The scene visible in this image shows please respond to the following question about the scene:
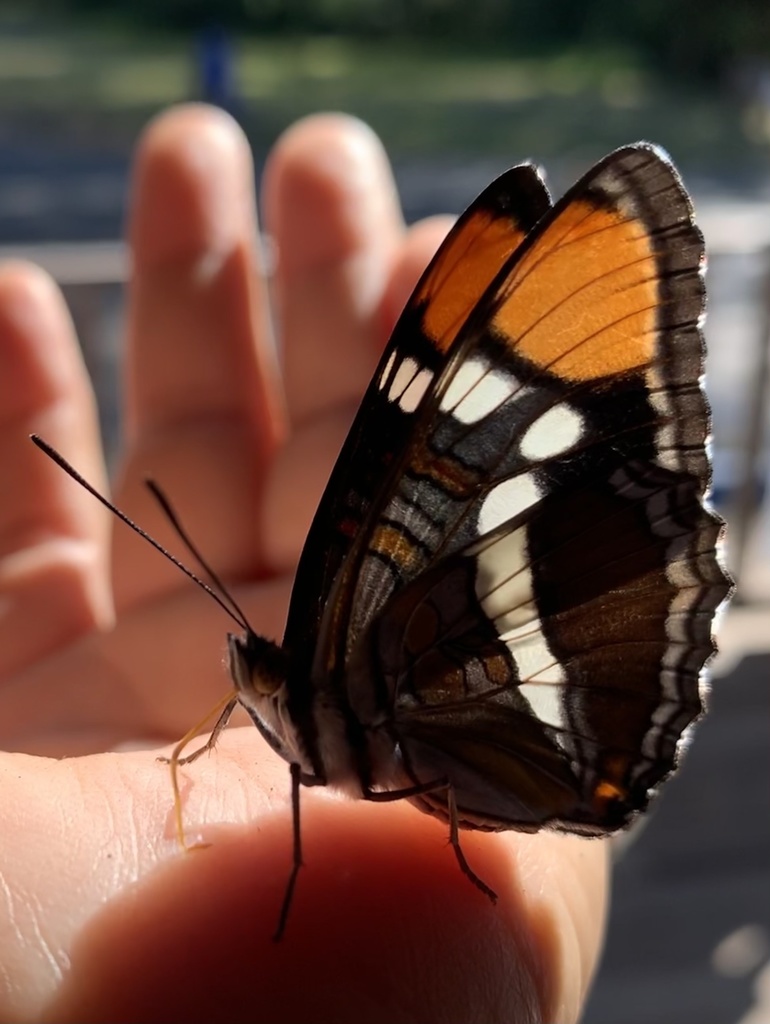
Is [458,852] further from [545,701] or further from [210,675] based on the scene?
[210,675]

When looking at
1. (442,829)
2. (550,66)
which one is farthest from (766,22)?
(442,829)

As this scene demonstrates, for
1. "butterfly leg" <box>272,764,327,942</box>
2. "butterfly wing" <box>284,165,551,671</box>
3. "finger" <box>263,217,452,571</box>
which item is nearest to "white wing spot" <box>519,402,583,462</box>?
"butterfly wing" <box>284,165,551,671</box>

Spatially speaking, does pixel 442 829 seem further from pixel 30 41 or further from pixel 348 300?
pixel 30 41

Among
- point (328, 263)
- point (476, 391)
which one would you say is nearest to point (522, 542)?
point (476, 391)

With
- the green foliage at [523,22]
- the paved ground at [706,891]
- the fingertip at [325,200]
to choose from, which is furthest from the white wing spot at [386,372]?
the green foliage at [523,22]

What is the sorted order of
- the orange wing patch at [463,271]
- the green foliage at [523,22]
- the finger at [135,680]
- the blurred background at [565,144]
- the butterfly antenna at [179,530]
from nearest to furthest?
the butterfly antenna at [179,530]
the orange wing patch at [463,271]
the finger at [135,680]
the blurred background at [565,144]
the green foliage at [523,22]

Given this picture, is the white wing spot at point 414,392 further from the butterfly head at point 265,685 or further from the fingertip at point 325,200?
the fingertip at point 325,200
